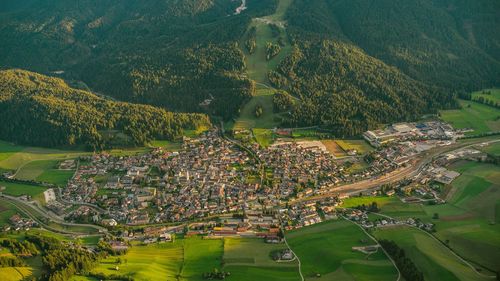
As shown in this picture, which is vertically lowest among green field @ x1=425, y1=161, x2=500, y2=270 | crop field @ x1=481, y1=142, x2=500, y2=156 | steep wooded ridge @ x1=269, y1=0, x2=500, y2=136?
green field @ x1=425, y1=161, x2=500, y2=270

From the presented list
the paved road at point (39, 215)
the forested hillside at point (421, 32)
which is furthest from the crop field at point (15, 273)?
the forested hillside at point (421, 32)

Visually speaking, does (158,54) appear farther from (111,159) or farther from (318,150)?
(318,150)

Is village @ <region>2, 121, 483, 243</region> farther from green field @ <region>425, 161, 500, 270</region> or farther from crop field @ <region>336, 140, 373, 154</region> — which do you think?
green field @ <region>425, 161, 500, 270</region>

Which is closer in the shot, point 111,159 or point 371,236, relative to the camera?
point 371,236

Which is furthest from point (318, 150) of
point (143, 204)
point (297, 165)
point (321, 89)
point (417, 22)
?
point (417, 22)

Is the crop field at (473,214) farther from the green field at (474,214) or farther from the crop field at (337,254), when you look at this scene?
the crop field at (337,254)

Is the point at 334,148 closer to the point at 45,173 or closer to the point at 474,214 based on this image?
the point at 474,214

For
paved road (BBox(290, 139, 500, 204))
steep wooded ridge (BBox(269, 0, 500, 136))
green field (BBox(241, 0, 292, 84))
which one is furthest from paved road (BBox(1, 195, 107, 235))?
green field (BBox(241, 0, 292, 84))
